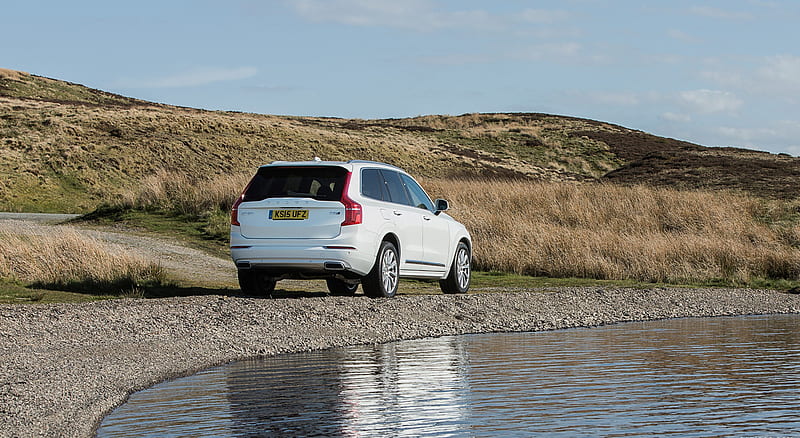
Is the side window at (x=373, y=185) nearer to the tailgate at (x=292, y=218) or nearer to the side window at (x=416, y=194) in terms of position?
the tailgate at (x=292, y=218)

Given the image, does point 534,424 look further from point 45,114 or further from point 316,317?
point 45,114

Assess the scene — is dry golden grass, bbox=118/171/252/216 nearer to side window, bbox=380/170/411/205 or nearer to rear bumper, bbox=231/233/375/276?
side window, bbox=380/170/411/205

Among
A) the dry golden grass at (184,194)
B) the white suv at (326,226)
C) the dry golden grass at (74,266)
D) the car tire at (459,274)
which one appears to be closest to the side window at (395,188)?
the white suv at (326,226)

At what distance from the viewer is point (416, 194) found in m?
16.7

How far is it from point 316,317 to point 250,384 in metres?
4.19

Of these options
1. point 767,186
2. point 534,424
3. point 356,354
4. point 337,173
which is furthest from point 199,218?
point 767,186

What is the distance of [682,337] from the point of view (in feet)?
43.5

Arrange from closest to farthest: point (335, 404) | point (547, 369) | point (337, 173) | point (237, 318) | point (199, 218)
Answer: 1. point (335, 404)
2. point (547, 369)
3. point (237, 318)
4. point (337, 173)
5. point (199, 218)

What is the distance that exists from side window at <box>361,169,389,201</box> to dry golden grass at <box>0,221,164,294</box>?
4365 millimetres

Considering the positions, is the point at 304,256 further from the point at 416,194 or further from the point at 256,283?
the point at 416,194

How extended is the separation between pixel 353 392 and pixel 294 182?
6.51 meters

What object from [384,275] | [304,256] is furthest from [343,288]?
[304,256]

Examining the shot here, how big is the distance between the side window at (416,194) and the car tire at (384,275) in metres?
1.14

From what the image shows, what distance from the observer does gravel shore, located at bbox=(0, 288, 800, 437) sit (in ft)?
27.7
